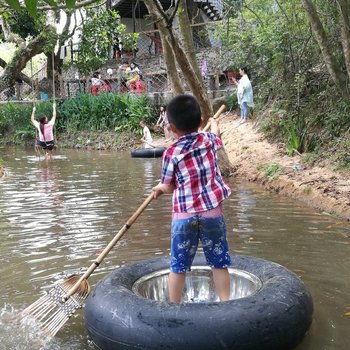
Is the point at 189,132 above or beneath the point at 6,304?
above

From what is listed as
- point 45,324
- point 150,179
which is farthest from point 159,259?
point 150,179

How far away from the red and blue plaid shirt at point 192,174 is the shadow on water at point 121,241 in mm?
1271

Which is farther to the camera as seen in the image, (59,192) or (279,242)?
(59,192)

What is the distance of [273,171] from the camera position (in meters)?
10.1

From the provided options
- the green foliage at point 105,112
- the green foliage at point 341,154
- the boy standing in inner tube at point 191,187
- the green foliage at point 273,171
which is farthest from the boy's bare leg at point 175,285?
the green foliage at point 105,112

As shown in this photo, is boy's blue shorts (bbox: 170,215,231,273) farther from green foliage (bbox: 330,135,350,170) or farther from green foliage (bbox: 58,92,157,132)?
green foliage (bbox: 58,92,157,132)

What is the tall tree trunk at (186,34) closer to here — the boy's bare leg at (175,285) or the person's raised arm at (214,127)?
the person's raised arm at (214,127)

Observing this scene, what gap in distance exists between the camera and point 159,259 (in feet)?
14.4

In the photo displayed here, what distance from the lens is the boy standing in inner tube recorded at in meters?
3.54

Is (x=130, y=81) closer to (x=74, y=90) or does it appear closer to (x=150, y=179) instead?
(x=74, y=90)

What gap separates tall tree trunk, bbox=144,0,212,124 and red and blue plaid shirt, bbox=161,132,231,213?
423cm

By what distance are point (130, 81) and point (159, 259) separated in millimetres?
18045

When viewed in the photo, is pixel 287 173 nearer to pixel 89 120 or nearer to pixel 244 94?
pixel 244 94

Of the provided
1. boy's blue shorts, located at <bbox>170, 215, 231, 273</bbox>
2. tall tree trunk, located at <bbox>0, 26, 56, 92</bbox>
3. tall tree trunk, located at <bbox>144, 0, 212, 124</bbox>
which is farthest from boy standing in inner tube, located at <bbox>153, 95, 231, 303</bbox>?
tall tree trunk, located at <bbox>0, 26, 56, 92</bbox>
